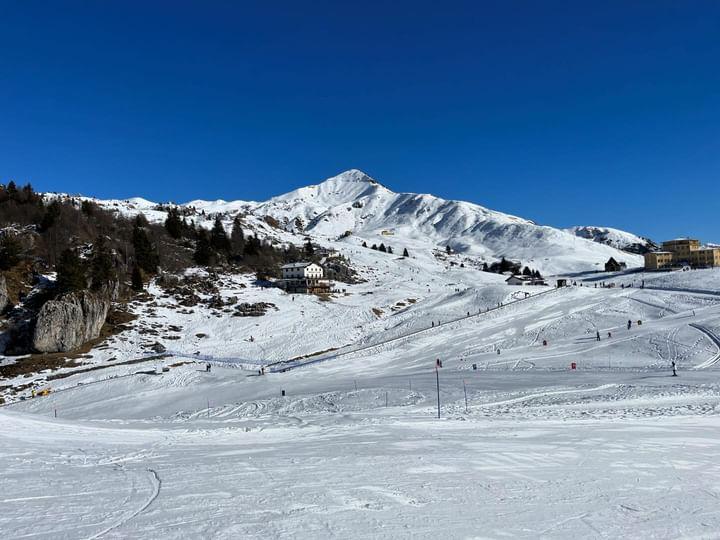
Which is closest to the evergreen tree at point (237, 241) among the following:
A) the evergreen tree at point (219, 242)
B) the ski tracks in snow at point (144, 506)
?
the evergreen tree at point (219, 242)

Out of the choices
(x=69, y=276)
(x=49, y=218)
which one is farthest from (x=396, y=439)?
(x=49, y=218)

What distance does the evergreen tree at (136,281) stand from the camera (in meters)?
71.9

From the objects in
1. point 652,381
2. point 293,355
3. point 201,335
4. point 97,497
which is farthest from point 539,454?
point 201,335

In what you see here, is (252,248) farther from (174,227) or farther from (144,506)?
(144,506)

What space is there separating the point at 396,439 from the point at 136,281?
6556 cm

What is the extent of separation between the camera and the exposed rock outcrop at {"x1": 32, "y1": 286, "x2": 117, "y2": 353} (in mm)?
51688

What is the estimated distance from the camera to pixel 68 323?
2085 inches

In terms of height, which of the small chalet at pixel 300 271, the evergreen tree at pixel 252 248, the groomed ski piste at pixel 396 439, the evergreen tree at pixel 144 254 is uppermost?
the evergreen tree at pixel 252 248

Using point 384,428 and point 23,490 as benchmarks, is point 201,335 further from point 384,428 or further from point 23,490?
point 23,490

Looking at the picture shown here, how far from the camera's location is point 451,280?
104 metres

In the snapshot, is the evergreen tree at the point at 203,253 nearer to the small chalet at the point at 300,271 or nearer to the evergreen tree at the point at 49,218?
the small chalet at the point at 300,271

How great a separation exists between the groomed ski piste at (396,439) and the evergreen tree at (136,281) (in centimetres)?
1900

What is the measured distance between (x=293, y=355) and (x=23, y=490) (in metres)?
41.4

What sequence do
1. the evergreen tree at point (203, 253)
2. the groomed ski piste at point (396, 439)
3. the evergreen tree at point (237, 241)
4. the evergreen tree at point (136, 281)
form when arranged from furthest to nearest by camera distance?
the evergreen tree at point (237, 241) < the evergreen tree at point (203, 253) < the evergreen tree at point (136, 281) < the groomed ski piste at point (396, 439)
